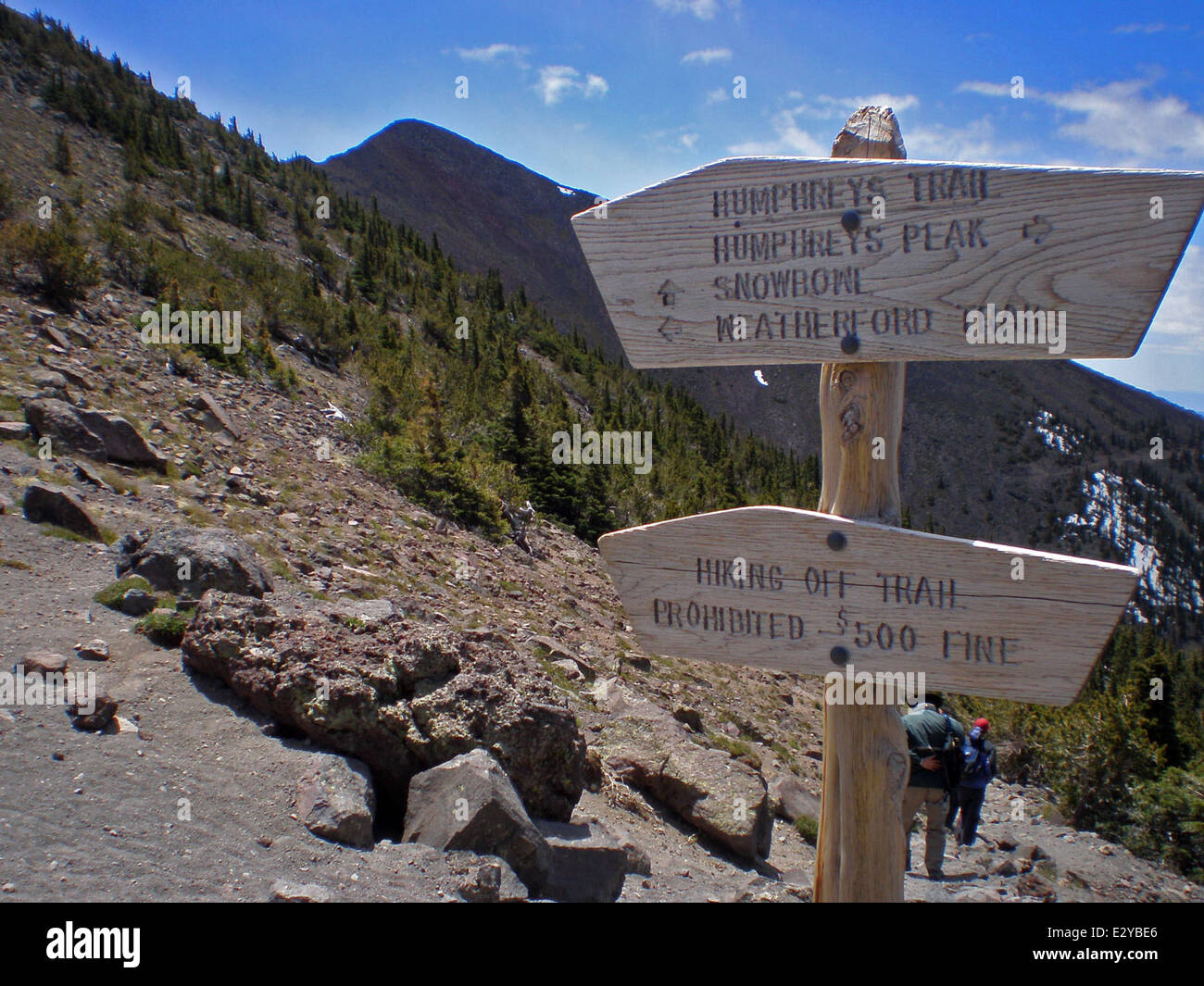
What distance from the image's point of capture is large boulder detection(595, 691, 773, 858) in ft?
19.5

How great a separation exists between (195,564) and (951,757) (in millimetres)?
6338

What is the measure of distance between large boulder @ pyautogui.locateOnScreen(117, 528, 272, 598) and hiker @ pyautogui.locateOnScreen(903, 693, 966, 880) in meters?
5.27

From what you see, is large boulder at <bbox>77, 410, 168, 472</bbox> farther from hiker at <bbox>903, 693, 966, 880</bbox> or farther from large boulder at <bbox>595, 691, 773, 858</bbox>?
hiker at <bbox>903, 693, 966, 880</bbox>

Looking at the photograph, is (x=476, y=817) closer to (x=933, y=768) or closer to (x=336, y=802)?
(x=336, y=802)

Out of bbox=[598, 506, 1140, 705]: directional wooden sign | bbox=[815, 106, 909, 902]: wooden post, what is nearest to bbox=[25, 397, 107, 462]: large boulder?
bbox=[598, 506, 1140, 705]: directional wooden sign

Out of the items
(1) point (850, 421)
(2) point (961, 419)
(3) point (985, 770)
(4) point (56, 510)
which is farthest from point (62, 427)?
(2) point (961, 419)

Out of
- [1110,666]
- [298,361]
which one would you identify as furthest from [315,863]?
[1110,666]

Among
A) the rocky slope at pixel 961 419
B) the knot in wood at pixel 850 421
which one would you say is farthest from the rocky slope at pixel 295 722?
the rocky slope at pixel 961 419

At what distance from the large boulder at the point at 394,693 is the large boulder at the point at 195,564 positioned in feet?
2.28

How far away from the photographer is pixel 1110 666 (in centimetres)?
3322

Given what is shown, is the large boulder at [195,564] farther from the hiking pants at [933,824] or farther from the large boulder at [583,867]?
the hiking pants at [933,824]

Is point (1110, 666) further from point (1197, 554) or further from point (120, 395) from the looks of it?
point (1197, 554)

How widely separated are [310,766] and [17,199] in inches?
619

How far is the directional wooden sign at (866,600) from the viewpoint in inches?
71.6
